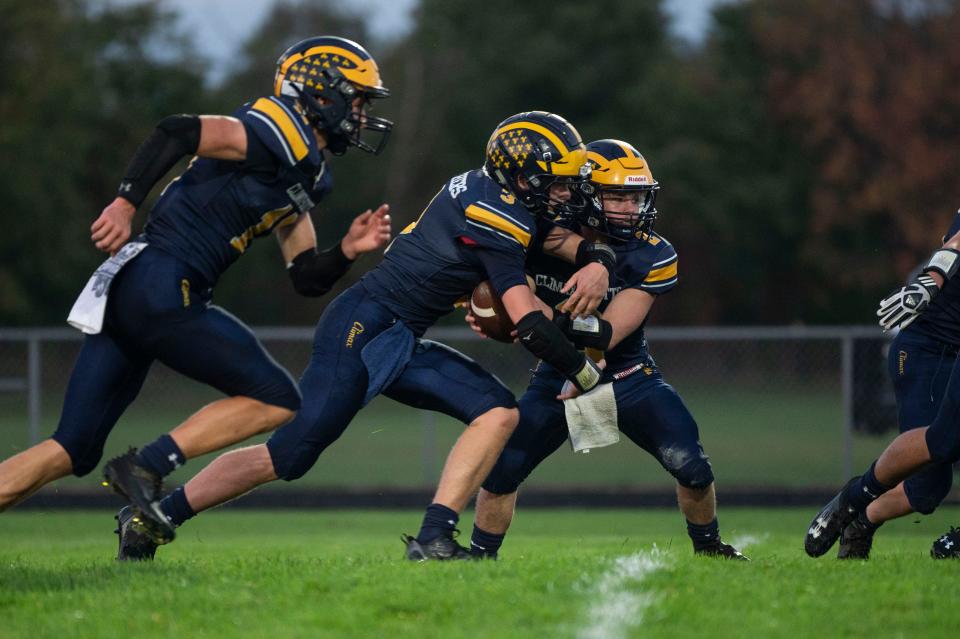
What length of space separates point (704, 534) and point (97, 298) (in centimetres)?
324

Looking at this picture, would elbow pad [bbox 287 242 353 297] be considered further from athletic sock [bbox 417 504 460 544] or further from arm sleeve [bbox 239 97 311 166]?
athletic sock [bbox 417 504 460 544]

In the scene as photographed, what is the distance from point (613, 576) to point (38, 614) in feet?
7.09

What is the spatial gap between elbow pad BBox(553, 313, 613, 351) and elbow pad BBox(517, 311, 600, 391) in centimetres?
20

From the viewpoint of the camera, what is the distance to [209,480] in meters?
6.30

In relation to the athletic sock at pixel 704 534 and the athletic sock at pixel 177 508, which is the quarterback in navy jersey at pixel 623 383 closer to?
the athletic sock at pixel 704 534

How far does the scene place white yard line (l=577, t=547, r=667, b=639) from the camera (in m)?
4.77

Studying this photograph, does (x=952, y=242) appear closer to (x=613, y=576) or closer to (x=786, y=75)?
(x=613, y=576)

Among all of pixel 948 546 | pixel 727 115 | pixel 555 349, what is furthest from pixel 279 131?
pixel 727 115

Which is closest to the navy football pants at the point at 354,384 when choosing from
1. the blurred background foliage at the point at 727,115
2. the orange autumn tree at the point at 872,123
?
the blurred background foliage at the point at 727,115

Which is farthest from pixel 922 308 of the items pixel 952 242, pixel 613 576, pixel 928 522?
pixel 928 522

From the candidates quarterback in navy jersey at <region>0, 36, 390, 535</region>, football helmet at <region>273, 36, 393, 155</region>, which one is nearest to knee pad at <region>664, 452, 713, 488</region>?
quarterback in navy jersey at <region>0, 36, 390, 535</region>

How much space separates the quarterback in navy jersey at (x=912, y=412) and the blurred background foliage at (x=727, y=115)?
28.3 metres

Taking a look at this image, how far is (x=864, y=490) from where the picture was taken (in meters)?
6.87

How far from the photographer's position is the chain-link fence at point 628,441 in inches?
551
